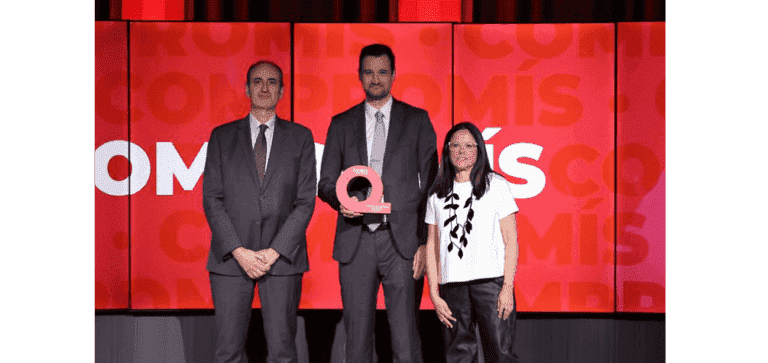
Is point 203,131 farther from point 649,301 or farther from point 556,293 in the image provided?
point 649,301

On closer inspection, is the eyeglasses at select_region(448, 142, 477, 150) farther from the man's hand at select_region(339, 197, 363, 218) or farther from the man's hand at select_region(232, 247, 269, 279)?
the man's hand at select_region(232, 247, 269, 279)

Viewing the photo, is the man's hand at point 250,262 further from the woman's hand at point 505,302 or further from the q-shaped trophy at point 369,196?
the woman's hand at point 505,302

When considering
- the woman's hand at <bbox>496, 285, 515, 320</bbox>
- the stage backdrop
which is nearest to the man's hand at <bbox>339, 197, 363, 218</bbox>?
the woman's hand at <bbox>496, 285, 515, 320</bbox>

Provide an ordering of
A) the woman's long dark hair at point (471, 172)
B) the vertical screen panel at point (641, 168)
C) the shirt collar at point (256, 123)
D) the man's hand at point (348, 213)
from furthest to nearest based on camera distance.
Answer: the vertical screen panel at point (641, 168) → the shirt collar at point (256, 123) → the man's hand at point (348, 213) → the woman's long dark hair at point (471, 172)

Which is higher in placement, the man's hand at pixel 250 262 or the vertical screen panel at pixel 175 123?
the vertical screen panel at pixel 175 123

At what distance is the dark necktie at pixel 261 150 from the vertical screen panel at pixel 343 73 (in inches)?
38.8

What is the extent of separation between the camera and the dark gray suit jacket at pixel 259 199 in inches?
143

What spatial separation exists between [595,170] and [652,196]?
49cm

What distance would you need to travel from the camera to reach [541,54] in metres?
4.76

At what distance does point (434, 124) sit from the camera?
4727 mm

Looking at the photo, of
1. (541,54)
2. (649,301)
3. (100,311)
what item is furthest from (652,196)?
(100,311)

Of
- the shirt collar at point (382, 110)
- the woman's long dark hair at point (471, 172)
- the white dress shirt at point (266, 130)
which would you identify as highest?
the shirt collar at point (382, 110)

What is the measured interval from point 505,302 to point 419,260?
585mm

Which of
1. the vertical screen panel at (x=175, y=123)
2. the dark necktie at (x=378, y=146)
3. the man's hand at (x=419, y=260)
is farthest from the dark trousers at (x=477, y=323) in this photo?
the vertical screen panel at (x=175, y=123)
